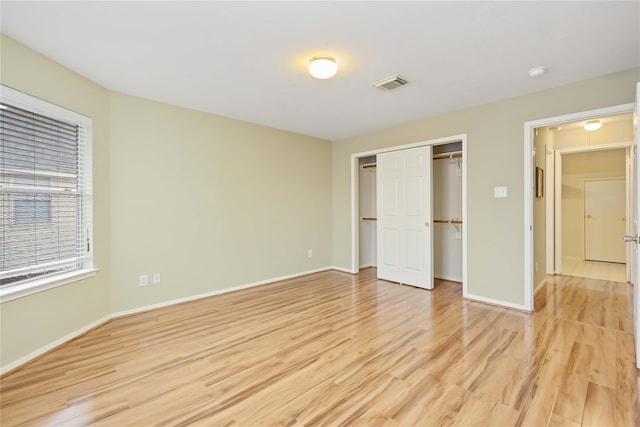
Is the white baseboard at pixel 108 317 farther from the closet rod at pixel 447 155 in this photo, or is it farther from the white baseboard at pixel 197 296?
the closet rod at pixel 447 155

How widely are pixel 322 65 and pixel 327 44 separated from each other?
19cm

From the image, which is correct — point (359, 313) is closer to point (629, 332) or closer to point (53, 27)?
point (629, 332)

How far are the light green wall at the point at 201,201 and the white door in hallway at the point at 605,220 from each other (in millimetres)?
5766

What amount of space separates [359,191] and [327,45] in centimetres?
357

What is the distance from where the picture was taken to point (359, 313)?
3.35 metres

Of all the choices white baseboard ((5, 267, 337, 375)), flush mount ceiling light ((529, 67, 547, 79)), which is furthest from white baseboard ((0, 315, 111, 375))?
flush mount ceiling light ((529, 67, 547, 79))

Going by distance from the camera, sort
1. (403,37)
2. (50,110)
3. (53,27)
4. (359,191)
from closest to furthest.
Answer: (53,27) < (403,37) < (50,110) < (359,191)

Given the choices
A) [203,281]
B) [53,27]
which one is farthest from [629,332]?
[53,27]

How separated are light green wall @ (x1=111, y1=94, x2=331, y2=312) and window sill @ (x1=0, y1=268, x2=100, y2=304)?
0.41 metres

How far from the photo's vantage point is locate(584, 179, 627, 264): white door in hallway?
5781 mm

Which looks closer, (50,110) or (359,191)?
(50,110)

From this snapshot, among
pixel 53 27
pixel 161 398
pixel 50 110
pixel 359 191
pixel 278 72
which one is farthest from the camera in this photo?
pixel 359 191

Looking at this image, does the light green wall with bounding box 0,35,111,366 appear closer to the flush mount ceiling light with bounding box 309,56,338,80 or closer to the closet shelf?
the flush mount ceiling light with bounding box 309,56,338,80

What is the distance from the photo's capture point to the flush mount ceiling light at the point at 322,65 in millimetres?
2438
